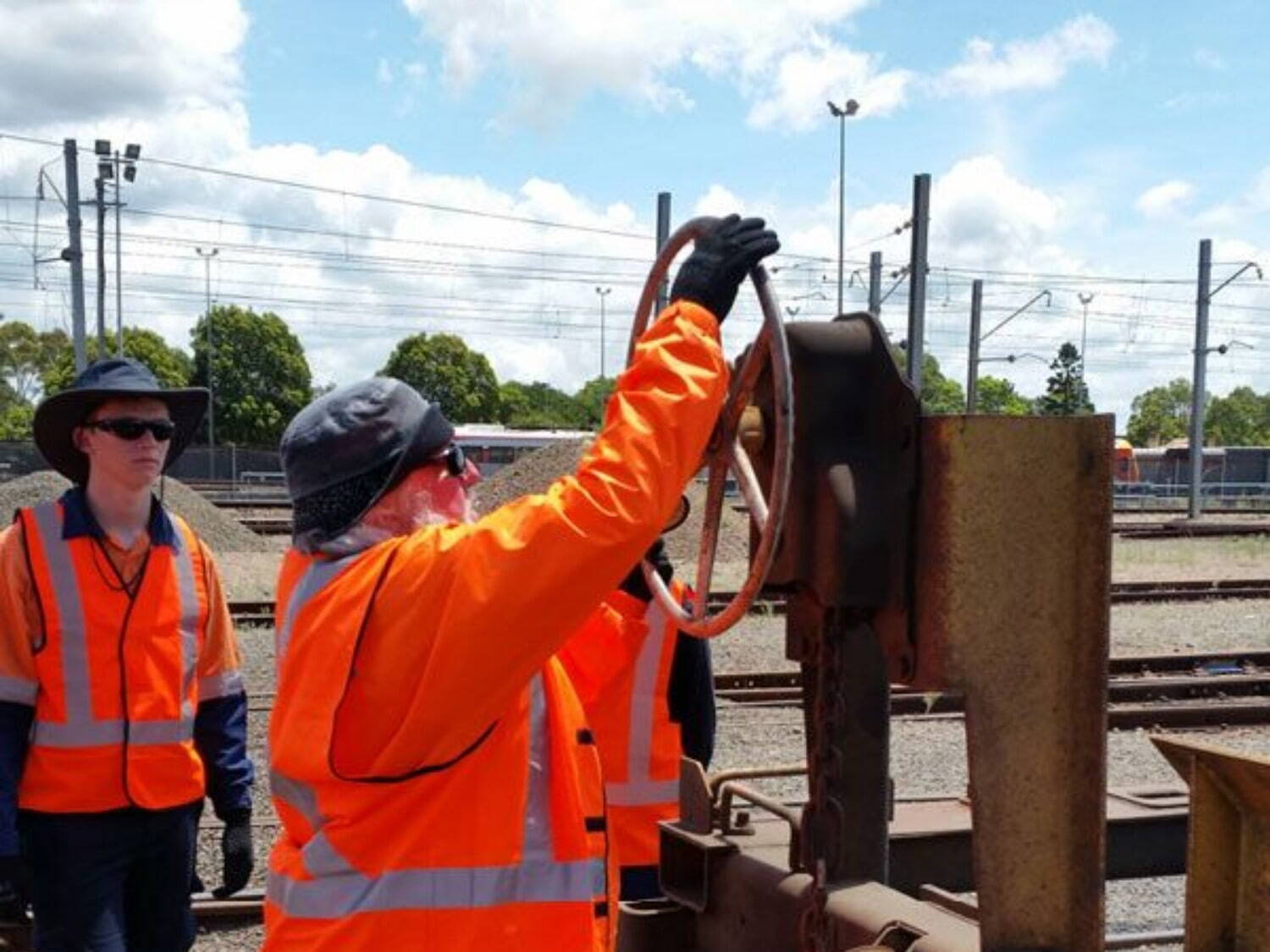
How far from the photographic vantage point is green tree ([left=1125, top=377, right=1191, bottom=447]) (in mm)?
117625

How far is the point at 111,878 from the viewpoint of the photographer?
374 centimetres

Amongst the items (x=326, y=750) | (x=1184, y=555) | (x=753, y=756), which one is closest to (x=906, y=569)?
(x=326, y=750)

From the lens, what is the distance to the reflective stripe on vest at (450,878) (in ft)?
7.09

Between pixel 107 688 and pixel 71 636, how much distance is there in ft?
0.55

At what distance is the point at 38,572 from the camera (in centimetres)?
378

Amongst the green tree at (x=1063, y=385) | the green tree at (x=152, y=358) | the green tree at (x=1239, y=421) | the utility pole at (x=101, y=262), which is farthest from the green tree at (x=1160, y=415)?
the utility pole at (x=101, y=262)

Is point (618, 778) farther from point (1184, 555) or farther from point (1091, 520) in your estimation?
point (1184, 555)

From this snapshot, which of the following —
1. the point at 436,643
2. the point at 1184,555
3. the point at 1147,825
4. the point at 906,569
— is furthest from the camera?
the point at 1184,555

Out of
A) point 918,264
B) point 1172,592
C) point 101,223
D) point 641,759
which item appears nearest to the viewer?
point 641,759

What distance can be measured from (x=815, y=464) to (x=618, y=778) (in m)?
1.76

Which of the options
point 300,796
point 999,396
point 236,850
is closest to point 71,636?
point 236,850

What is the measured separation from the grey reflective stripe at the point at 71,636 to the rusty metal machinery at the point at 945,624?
2222 millimetres

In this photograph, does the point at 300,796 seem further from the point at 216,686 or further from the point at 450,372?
the point at 450,372

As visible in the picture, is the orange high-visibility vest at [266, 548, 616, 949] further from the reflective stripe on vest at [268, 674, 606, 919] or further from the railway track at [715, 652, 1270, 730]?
the railway track at [715, 652, 1270, 730]
